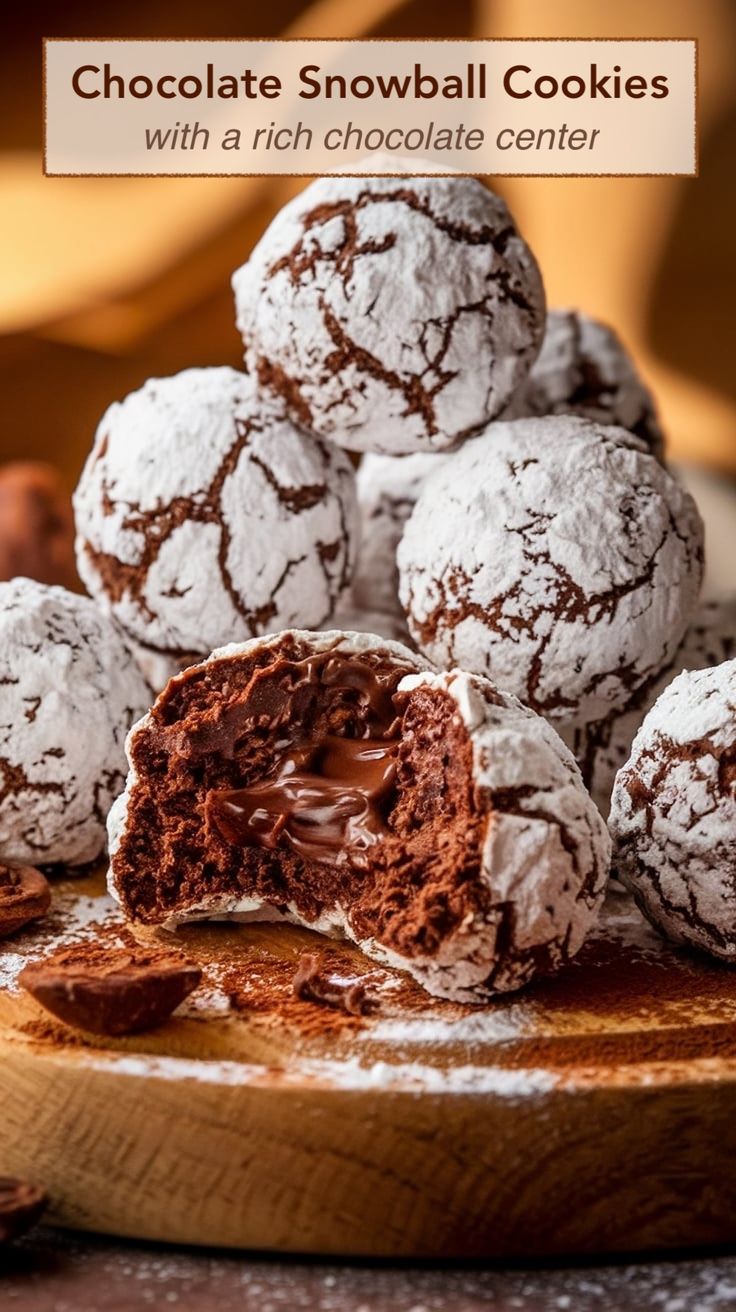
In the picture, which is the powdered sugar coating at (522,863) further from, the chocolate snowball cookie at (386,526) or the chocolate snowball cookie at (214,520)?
the chocolate snowball cookie at (386,526)

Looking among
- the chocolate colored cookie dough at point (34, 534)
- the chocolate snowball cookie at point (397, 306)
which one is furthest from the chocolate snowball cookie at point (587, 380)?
the chocolate colored cookie dough at point (34, 534)

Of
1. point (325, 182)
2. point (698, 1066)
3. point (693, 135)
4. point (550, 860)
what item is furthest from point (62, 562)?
point (698, 1066)

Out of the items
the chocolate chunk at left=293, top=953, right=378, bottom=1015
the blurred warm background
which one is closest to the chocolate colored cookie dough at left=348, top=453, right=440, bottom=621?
the chocolate chunk at left=293, top=953, right=378, bottom=1015

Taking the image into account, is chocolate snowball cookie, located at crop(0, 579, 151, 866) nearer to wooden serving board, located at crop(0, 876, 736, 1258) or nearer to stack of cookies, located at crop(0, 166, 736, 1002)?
stack of cookies, located at crop(0, 166, 736, 1002)

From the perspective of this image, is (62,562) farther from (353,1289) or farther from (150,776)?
(353,1289)

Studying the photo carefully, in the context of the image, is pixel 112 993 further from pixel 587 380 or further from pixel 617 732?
pixel 587 380

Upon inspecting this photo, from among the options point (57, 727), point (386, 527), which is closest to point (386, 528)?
point (386, 527)

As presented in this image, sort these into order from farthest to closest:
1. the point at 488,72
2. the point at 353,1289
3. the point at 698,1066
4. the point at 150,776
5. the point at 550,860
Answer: the point at 488,72, the point at 150,776, the point at 550,860, the point at 698,1066, the point at 353,1289
